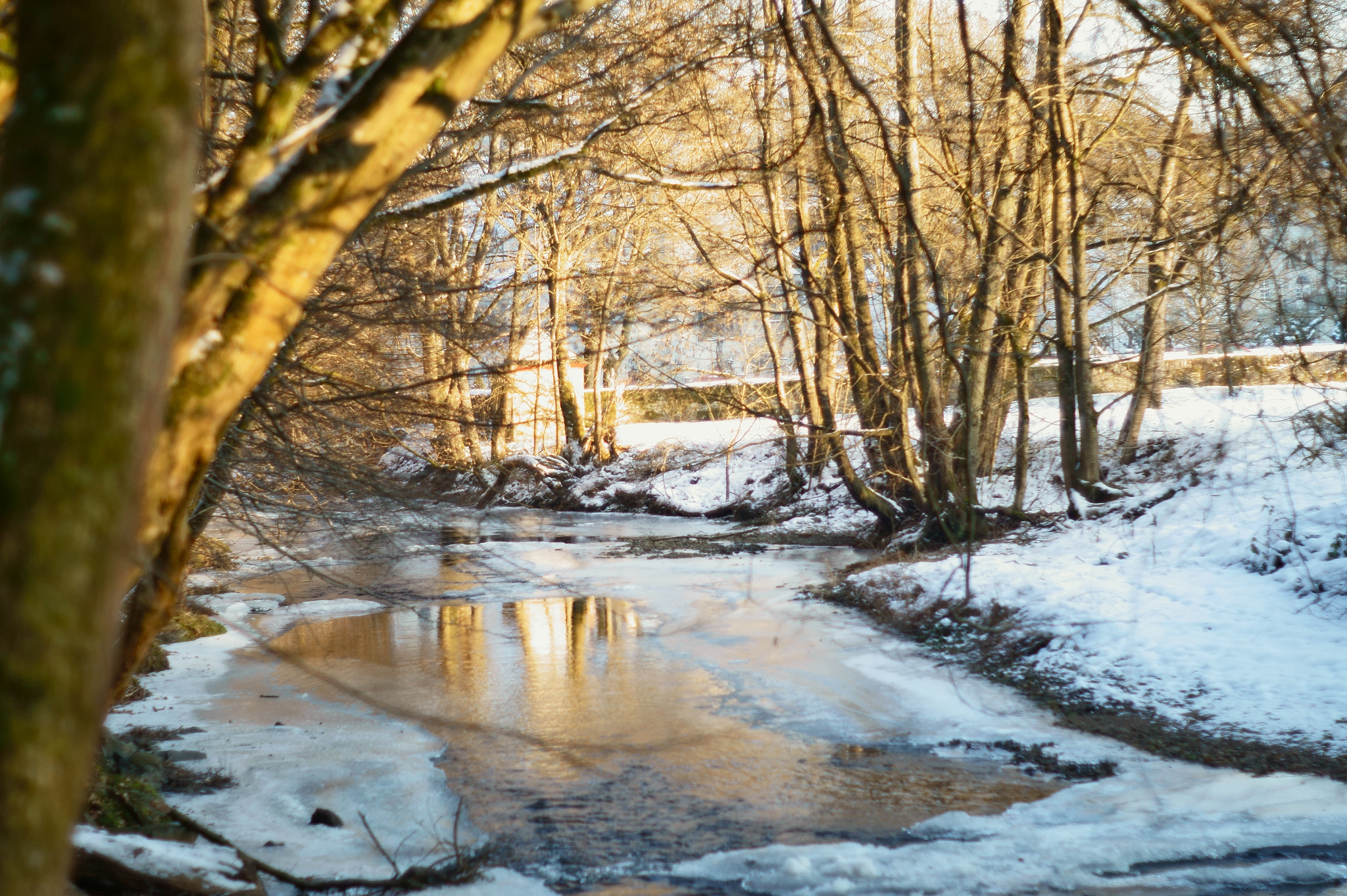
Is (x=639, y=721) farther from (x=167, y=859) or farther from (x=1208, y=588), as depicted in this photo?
(x=1208, y=588)

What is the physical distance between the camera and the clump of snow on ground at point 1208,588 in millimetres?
7555

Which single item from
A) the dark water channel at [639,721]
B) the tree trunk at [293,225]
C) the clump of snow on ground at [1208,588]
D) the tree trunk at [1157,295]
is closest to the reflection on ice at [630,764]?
the dark water channel at [639,721]

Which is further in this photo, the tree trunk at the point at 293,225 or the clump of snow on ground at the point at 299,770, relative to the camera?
the clump of snow on ground at the point at 299,770

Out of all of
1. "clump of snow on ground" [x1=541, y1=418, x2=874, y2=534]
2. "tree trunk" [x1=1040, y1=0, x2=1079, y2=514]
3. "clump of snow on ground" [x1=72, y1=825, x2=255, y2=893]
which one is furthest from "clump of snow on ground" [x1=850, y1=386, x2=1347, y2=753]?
"clump of snow on ground" [x1=541, y1=418, x2=874, y2=534]

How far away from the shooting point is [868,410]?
13.0 metres

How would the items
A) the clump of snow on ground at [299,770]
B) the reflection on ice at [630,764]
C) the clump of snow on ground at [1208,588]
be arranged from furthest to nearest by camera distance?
the clump of snow on ground at [1208,588] < the reflection on ice at [630,764] < the clump of snow on ground at [299,770]

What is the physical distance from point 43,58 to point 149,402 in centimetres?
53

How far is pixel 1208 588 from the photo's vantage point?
9.62m

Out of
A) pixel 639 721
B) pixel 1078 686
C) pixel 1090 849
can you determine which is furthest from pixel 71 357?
pixel 1078 686

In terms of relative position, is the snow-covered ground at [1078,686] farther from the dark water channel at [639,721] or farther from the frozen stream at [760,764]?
the dark water channel at [639,721]

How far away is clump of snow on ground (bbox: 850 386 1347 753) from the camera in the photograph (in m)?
7.55

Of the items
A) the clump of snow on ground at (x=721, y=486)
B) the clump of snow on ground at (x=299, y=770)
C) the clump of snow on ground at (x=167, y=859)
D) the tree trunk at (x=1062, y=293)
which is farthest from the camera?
the clump of snow on ground at (x=721, y=486)

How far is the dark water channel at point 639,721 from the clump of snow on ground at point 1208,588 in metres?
1.52

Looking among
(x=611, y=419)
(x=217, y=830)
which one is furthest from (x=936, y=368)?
(x=611, y=419)
